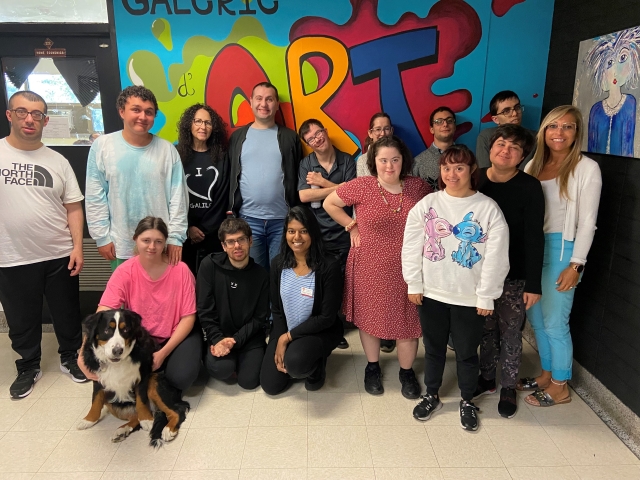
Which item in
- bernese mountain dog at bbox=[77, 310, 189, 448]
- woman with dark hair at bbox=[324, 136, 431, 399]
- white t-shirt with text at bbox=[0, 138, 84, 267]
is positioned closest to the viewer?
bernese mountain dog at bbox=[77, 310, 189, 448]

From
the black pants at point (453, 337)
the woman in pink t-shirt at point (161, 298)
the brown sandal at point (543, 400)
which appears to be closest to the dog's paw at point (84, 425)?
the woman in pink t-shirt at point (161, 298)

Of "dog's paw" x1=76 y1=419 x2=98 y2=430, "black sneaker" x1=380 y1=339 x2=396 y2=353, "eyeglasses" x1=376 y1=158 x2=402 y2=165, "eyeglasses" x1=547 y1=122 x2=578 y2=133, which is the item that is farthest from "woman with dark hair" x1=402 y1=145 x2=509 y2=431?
"dog's paw" x1=76 y1=419 x2=98 y2=430

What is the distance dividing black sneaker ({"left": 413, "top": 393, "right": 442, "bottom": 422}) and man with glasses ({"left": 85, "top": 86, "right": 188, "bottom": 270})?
5.04 ft

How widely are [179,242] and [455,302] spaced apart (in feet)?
5.02

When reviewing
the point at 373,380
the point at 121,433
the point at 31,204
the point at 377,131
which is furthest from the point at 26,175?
the point at 373,380

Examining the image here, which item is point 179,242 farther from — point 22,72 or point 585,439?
point 585,439

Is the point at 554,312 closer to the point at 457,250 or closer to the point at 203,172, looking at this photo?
the point at 457,250

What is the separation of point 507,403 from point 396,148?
146 cm

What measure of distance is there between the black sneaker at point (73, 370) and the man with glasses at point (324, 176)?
5.27ft

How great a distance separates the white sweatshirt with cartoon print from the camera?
1951 millimetres

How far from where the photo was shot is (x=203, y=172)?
2779 mm

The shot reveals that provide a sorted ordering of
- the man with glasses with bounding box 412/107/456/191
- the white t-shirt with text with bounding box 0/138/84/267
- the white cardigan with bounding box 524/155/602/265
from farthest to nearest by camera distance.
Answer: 1. the man with glasses with bounding box 412/107/456/191
2. the white t-shirt with text with bounding box 0/138/84/267
3. the white cardigan with bounding box 524/155/602/265

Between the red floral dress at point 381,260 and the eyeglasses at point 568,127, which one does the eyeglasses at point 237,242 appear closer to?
the red floral dress at point 381,260

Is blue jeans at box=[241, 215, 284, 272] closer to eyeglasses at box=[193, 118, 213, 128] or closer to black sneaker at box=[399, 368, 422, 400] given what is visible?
eyeglasses at box=[193, 118, 213, 128]
